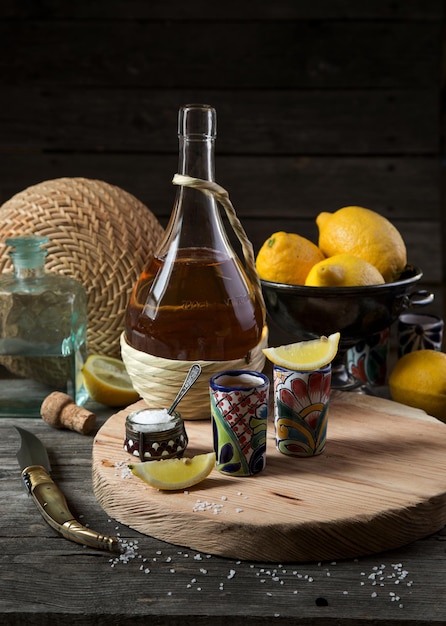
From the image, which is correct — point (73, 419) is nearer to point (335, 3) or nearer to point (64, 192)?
point (64, 192)

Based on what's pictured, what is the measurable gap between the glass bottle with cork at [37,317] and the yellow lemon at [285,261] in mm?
298

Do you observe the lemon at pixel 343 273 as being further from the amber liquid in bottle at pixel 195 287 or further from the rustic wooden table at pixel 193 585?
the rustic wooden table at pixel 193 585

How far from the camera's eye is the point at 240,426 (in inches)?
36.6

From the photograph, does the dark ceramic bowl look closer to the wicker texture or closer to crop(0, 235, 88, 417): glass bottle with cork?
the wicker texture

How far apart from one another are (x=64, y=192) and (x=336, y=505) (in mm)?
786

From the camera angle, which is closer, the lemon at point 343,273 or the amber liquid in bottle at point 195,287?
the amber liquid in bottle at point 195,287

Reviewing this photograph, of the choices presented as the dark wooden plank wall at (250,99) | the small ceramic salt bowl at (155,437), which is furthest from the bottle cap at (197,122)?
the dark wooden plank wall at (250,99)

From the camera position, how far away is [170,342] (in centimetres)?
106

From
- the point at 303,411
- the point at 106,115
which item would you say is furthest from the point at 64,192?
the point at 106,115

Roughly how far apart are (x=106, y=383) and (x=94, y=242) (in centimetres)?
26

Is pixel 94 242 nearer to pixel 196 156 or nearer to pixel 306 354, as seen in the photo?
pixel 196 156

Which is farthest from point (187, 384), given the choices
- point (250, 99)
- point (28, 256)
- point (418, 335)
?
point (250, 99)

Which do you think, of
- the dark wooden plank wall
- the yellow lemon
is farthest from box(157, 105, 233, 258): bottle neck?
the dark wooden plank wall

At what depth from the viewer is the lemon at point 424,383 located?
118 centimetres
